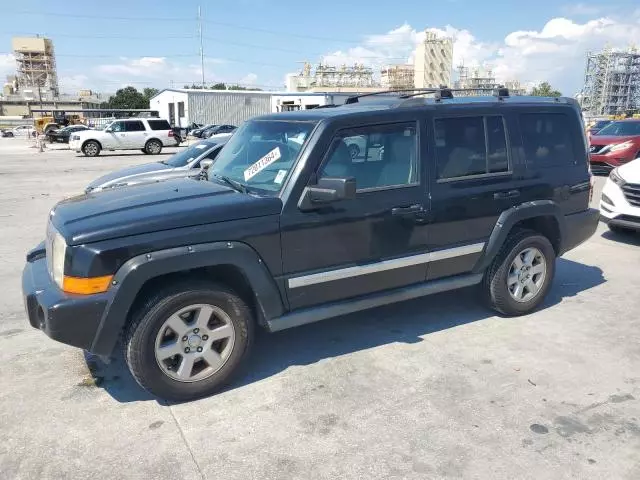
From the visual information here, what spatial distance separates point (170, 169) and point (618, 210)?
7300 mm

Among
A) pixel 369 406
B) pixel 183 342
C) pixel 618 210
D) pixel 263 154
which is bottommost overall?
pixel 369 406

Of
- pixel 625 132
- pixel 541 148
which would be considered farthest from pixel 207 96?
pixel 541 148

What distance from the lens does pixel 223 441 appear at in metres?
3.01

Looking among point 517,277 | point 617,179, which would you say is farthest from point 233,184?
point 617,179

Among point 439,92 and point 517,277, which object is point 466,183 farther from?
point 517,277

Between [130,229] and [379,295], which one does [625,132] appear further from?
[130,229]

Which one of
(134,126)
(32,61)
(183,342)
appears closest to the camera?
(183,342)

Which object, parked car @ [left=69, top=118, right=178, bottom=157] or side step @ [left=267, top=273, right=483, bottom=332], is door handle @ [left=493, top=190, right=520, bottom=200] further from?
parked car @ [left=69, top=118, right=178, bottom=157]

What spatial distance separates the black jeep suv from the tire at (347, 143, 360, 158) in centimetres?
1

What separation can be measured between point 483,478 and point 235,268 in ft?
6.22

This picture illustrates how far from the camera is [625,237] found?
26.3 ft

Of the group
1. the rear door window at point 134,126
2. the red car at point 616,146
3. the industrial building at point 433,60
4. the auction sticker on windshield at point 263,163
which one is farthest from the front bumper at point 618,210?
Answer: the industrial building at point 433,60

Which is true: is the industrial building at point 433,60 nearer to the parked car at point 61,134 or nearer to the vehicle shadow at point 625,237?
the parked car at point 61,134

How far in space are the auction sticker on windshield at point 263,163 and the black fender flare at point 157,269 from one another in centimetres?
74
